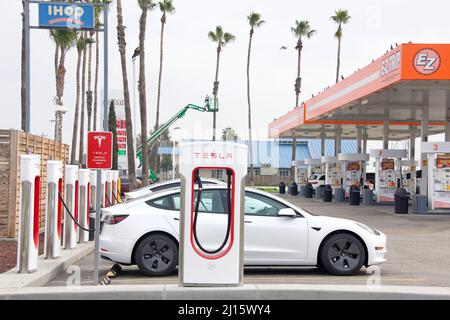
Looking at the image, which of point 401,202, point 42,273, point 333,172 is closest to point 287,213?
point 42,273

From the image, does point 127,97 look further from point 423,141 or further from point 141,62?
point 423,141

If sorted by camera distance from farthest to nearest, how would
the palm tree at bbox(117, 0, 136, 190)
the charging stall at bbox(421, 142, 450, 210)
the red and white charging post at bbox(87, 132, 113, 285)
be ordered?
the palm tree at bbox(117, 0, 136, 190) < the charging stall at bbox(421, 142, 450, 210) < the red and white charging post at bbox(87, 132, 113, 285)

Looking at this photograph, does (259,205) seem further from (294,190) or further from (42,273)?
(294,190)

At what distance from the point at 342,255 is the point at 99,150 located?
14.0ft

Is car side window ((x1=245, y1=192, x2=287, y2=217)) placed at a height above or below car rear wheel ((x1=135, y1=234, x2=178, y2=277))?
above

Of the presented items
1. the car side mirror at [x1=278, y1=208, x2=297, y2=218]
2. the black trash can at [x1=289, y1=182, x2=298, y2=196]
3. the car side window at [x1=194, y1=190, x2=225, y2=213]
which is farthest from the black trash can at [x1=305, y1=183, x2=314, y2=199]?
the car side window at [x1=194, y1=190, x2=225, y2=213]

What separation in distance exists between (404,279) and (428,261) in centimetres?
293

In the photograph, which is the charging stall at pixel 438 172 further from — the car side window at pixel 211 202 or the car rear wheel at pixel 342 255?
the car side window at pixel 211 202

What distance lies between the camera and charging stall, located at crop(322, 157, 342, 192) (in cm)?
4106

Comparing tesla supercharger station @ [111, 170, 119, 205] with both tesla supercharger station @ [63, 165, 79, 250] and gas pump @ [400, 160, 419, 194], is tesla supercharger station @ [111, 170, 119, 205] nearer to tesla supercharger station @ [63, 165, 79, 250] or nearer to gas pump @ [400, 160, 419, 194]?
tesla supercharger station @ [63, 165, 79, 250]

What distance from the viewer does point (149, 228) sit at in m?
11.4

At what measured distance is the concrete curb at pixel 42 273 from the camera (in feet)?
32.3

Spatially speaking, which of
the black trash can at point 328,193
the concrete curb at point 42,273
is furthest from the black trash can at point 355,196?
the concrete curb at point 42,273
